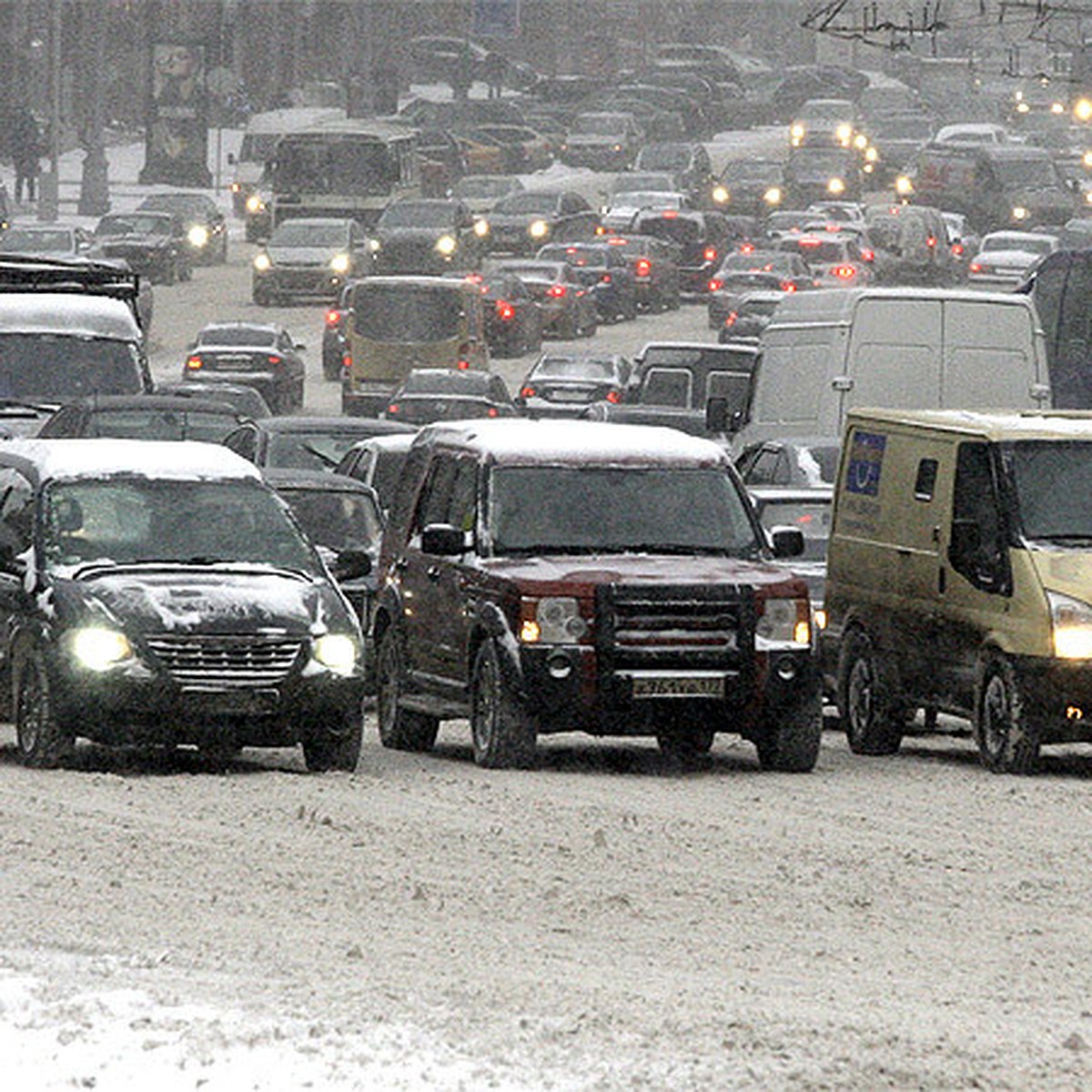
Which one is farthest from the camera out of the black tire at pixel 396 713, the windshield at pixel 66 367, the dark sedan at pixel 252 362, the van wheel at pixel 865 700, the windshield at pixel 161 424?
the dark sedan at pixel 252 362

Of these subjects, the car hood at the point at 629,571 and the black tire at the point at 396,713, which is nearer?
the car hood at the point at 629,571

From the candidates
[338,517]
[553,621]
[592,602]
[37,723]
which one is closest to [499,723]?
[553,621]

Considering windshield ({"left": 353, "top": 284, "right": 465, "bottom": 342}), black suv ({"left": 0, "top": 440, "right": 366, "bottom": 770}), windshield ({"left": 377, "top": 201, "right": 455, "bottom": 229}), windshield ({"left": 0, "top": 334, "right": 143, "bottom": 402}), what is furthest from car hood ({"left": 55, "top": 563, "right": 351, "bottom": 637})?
windshield ({"left": 377, "top": 201, "right": 455, "bottom": 229})

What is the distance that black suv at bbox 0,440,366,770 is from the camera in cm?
1589

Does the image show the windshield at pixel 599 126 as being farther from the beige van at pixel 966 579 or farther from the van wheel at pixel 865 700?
the van wheel at pixel 865 700

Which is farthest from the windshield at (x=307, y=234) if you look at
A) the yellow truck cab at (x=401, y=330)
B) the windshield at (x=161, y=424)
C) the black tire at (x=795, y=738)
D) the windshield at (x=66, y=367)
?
the black tire at (x=795, y=738)

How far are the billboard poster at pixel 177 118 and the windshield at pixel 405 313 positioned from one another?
36987 millimetres

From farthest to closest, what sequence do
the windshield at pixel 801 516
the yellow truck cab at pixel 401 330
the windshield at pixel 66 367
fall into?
the yellow truck cab at pixel 401 330
the windshield at pixel 66 367
the windshield at pixel 801 516

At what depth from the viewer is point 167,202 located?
237 feet

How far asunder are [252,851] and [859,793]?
3.94 m

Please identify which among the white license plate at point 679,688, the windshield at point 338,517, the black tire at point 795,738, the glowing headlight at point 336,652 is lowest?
the windshield at point 338,517

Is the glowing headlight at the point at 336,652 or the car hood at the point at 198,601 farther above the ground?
the car hood at the point at 198,601

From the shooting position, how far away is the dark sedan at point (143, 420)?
26500 mm

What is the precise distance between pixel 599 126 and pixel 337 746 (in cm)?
8413
